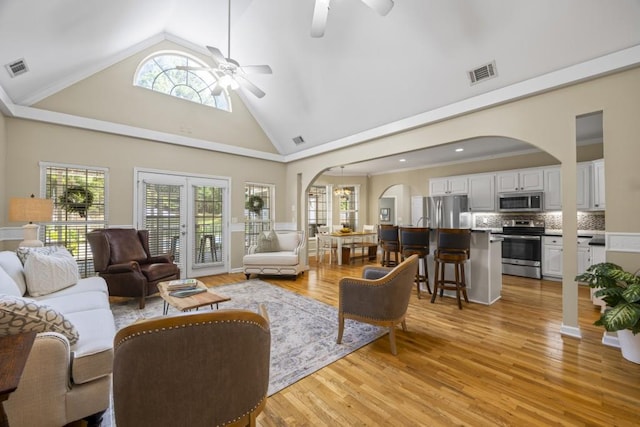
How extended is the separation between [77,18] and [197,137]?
8.32 feet

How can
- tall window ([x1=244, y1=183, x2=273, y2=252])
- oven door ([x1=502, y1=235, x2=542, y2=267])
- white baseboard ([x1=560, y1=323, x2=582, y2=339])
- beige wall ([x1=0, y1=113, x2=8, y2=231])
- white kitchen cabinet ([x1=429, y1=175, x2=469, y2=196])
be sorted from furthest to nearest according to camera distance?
white kitchen cabinet ([x1=429, y1=175, x2=469, y2=196])
tall window ([x1=244, y1=183, x2=273, y2=252])
oven door ([x1=502, y1=235, x2=542, y2=267])
beige wall ([x1=0, y1=113, x2=8, y2=231])
white baseboard ([x1=560, y1=323, x2=582, y2=339])

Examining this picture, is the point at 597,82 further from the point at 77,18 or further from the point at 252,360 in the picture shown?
the point at 77,18

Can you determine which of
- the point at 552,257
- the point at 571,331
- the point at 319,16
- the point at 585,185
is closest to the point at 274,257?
the point at 319,16

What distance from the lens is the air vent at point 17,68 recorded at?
3264 millimetres

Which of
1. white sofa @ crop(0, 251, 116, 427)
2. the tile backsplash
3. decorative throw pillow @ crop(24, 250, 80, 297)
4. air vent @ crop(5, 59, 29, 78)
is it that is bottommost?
white sofa @ crop(0, 251, 116, 427)

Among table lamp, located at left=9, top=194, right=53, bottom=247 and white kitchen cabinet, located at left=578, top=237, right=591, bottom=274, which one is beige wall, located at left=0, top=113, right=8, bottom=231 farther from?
white kitchen cabinet, located at left=578, top=237, right=591, bottom=274

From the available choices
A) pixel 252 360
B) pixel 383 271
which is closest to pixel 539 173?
pixel 383 271

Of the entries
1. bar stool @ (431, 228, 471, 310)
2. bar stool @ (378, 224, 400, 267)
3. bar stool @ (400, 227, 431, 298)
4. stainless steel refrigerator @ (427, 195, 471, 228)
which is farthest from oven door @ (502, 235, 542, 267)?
bar stool @ (378, 224, 400, 267)

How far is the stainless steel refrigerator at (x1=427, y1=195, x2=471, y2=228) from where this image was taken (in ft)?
21.2

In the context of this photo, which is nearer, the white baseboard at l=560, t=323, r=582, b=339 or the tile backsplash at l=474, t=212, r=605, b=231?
the white baseboard at l=560, t=323, r=582, b=339

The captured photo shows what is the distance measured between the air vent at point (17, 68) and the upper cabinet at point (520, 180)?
830cm

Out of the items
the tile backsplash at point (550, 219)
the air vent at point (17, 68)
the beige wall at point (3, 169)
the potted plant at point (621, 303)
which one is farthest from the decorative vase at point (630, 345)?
the beige wall at point (3, 169)

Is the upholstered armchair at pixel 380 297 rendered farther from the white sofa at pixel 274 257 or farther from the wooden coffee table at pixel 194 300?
the white sofa at pixel 274 257

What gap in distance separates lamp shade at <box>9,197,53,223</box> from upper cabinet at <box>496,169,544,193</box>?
807cm
